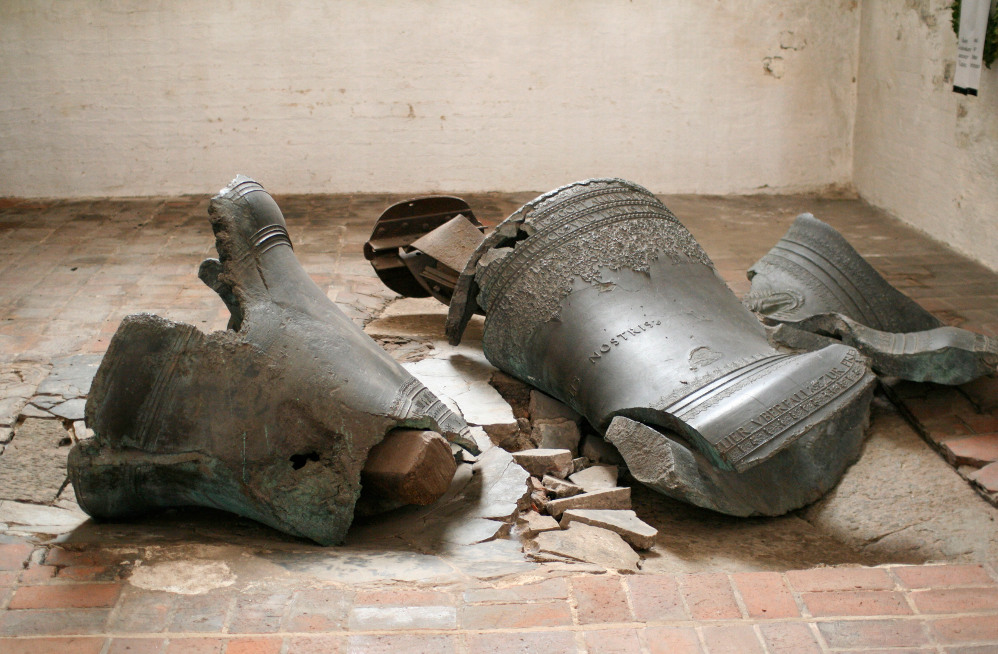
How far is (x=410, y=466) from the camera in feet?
7.35

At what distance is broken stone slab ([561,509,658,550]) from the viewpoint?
2.31 metres

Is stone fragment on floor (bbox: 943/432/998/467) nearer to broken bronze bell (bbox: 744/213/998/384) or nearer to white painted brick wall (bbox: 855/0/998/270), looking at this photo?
broken bronze bell (bbox: 744/213/998/384)

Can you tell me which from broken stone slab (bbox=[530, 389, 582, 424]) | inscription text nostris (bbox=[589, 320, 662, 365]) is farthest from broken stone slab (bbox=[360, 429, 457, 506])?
broken stone slab (bbox=[530, 389, 582, 424])

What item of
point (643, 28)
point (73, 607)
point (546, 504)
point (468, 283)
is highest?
point (643, 28)

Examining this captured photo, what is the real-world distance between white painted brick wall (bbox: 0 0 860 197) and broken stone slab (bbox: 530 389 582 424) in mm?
3630

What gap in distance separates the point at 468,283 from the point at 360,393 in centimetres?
96

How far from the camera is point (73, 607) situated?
1866 mm

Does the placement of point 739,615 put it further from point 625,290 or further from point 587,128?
point 587,128

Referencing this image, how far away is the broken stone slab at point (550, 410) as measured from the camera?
2982 mm

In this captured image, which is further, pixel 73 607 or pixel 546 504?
pixel 546 504

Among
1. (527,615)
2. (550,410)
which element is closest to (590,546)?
(527,615)

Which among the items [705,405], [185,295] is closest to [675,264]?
[705,405]

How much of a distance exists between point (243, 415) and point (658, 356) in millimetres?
1139

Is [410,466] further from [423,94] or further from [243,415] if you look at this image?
[423,94]
